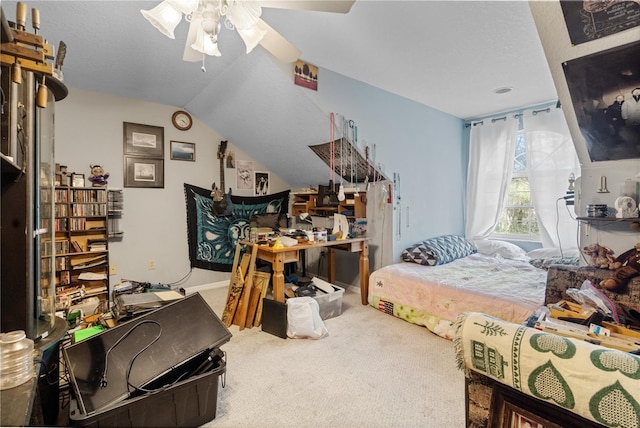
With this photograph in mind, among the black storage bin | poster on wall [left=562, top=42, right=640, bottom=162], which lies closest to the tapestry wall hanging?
the black storage bin

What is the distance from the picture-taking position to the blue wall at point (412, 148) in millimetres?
3021

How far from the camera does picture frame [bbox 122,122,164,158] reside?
3408 millimetres

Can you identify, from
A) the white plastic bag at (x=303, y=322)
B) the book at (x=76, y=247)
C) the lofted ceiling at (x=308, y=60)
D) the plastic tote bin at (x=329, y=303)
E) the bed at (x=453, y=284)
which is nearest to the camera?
the lofted ceiling at (x=308, y=60)

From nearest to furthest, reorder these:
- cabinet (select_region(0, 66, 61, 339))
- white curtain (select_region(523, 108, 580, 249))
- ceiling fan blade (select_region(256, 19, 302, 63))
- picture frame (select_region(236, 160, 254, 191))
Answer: cabinet (select_region(0, 66, 61, 339))
ceiling fan blade (select_region(256, 19, 302, 63))
white curtain (select_region(523, 108, 580, 249))
picture frame (select_region(236, 160, 254, 191))

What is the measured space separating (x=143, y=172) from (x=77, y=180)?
0.64 metres

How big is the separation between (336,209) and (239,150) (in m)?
1.67

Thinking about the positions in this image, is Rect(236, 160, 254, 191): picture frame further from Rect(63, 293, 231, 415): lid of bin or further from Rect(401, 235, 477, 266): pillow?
Rect(63, 293, 231, 415): lid of bin

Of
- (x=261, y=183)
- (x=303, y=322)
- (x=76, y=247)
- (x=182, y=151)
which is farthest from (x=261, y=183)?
(x=303, y=322)

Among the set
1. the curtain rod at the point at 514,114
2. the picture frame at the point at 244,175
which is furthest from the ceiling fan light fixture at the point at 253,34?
the curtain rod at the point at 514,114

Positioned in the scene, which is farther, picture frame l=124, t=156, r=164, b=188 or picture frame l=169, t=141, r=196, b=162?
picture frame l=169, t=141, r=196, b=162

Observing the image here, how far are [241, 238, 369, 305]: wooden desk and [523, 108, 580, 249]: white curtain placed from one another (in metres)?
2.23

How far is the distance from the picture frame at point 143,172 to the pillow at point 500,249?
4.35 metres

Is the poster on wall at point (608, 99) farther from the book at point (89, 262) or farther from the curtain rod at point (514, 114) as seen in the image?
the book at point (89, 262)

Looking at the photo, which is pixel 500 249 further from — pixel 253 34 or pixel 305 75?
pixel 253 34
